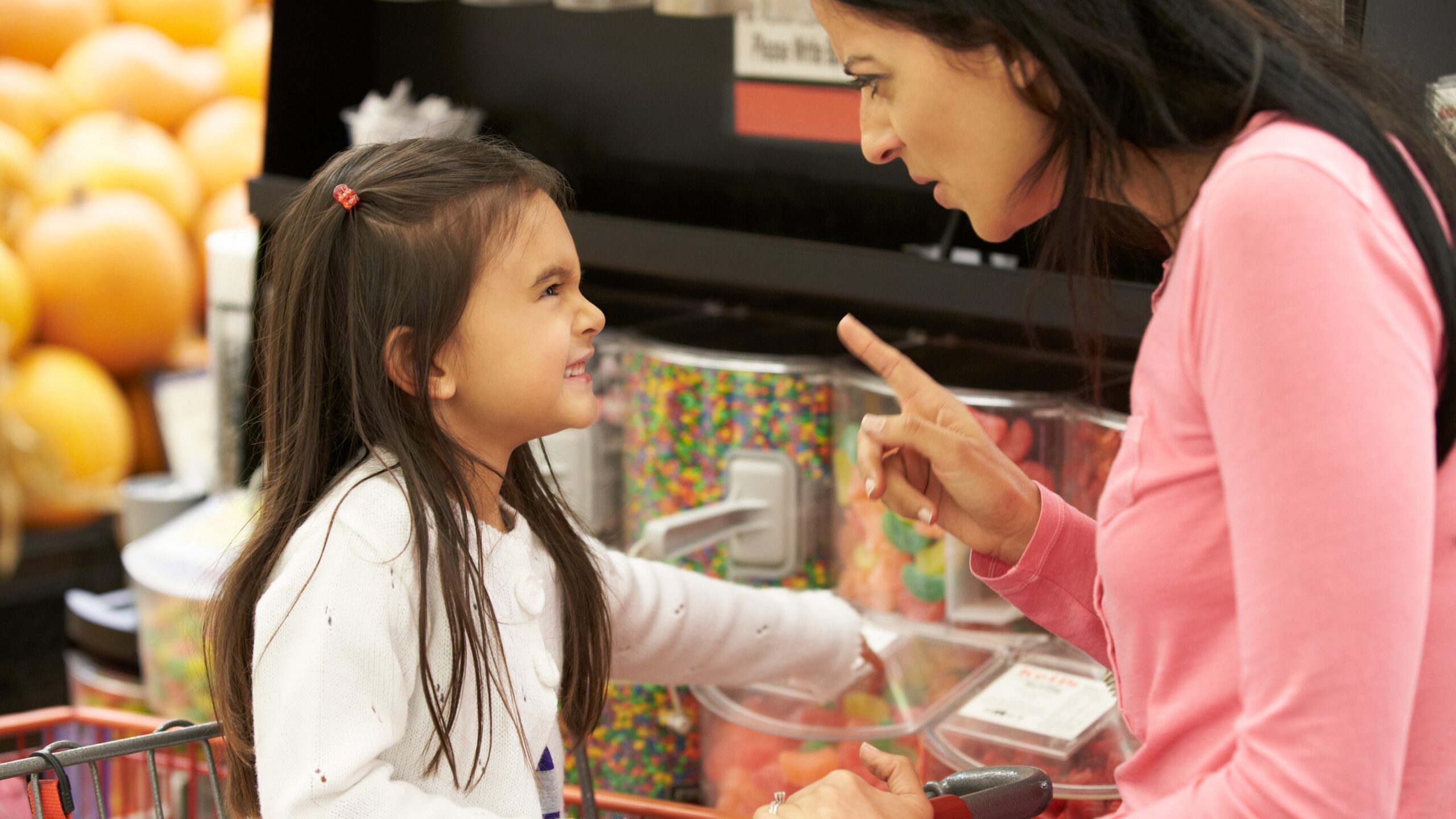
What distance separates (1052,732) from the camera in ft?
4.31

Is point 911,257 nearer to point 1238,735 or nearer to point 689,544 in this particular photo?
point 689,544

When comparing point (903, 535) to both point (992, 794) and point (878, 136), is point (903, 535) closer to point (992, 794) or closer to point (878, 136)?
point (992, 794)

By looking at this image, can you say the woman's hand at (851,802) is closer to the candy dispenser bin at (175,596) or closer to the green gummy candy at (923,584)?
the green gummy candy at (923,584)

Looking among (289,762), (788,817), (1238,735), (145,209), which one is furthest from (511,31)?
(1238,735)

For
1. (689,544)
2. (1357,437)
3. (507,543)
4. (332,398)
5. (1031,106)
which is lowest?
(689,544)

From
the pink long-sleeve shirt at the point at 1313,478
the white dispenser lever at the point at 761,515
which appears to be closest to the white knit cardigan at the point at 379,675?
the white dispenser lever at the point at 761,515

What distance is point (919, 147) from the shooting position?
0.83m

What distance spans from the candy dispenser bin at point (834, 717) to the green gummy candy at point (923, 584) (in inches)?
1.6

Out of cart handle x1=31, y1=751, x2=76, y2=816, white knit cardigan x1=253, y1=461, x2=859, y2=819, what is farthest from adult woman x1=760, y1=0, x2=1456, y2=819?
cart handle x1=31, y1=751, x2=76, y2=816

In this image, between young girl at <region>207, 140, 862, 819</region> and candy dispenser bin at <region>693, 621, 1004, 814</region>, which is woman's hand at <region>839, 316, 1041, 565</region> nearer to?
young girl at <region>207, 140, 862, 819</region>

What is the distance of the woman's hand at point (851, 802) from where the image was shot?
2.76ft

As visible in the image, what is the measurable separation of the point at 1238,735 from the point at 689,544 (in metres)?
0.85

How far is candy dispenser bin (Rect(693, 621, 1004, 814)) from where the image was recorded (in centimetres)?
142

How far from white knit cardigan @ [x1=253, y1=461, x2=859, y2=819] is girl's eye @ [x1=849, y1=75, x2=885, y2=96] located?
1.54ft
